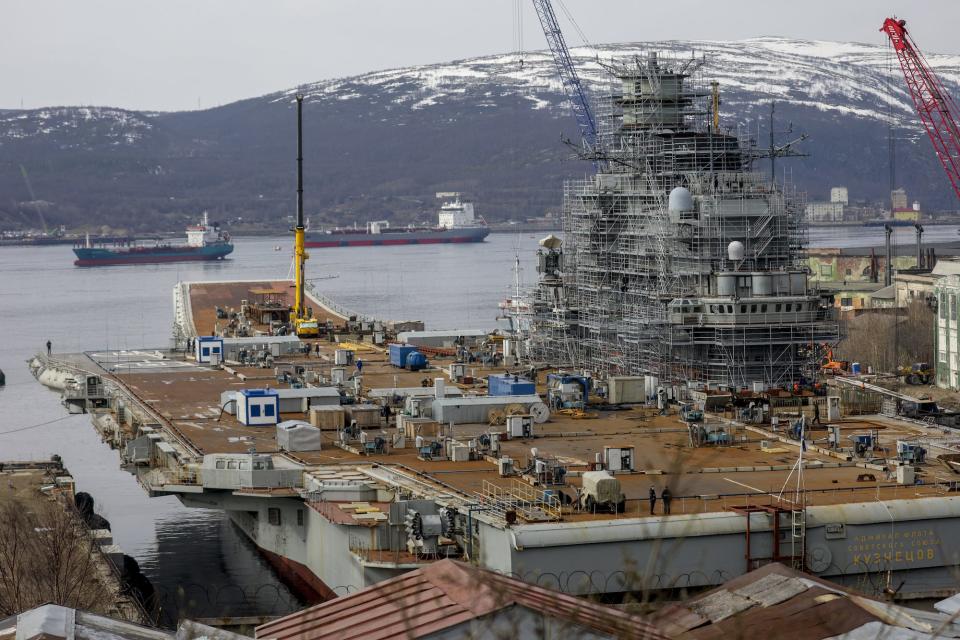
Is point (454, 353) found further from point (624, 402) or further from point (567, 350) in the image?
point (624, 402)

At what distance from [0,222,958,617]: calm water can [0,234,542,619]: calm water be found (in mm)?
69

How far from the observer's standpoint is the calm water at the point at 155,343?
37.0 m

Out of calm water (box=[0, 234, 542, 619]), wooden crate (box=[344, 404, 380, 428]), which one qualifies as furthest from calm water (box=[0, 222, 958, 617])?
wooden crate (box=[344, 404, 380, 428])

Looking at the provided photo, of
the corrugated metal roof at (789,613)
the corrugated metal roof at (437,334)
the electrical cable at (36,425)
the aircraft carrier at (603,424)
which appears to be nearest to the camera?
the corrugated metal roof at (789,613)

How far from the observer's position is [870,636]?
1750cm

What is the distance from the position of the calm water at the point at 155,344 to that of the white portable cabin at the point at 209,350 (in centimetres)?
522

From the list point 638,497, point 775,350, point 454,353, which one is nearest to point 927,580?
point 638,497

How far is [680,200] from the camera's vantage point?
5056 centimetres

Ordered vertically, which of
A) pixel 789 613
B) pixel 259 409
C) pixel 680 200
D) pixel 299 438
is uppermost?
pixel 680 200

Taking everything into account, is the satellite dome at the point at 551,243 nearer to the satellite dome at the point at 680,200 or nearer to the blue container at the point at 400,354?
the blue container at the point at 400,354

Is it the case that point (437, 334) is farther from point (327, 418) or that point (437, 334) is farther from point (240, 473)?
point (240, 473)

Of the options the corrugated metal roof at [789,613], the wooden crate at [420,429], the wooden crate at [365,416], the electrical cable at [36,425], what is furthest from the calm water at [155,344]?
the corrugated metal roof at [789,613]

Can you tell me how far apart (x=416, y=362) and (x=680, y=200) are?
12.4 m

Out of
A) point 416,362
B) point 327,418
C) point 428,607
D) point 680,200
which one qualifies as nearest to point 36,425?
point 416,362
